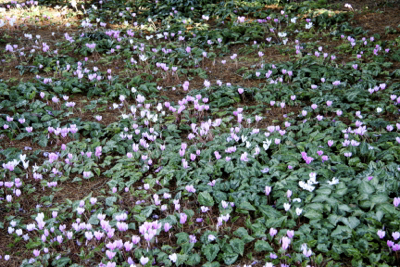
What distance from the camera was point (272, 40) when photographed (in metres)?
7.74

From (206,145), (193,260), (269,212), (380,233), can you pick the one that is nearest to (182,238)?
(193,260)

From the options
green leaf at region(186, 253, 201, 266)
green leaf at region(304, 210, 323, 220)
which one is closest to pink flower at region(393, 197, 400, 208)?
green leaf at region(304, 210, 323, 220)

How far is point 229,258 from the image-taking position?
10.3ft

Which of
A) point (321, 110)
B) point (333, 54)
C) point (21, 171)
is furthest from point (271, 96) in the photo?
point (21, 171)

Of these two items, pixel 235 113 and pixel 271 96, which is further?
pixel 271 96

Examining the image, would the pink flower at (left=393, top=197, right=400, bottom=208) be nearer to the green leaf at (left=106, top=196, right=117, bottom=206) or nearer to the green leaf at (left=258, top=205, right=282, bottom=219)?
the green leaf at (left=258, top=205, right=282, bottom=219)

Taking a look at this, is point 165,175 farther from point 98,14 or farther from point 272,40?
point 98,14

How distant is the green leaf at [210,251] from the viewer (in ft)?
10.2

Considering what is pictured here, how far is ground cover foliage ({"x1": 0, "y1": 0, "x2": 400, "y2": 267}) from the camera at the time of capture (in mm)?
3252

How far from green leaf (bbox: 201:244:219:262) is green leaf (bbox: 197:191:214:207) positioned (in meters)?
0.51

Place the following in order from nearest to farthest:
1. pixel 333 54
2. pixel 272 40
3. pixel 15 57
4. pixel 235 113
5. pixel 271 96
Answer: pixel 235 113
pixel 271 96
pixel 333 54
pixel 15 57
pixel 272 40

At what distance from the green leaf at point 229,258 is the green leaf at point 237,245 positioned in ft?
0.16

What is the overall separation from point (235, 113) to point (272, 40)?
11.0ft

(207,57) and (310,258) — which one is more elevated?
(310,258)
